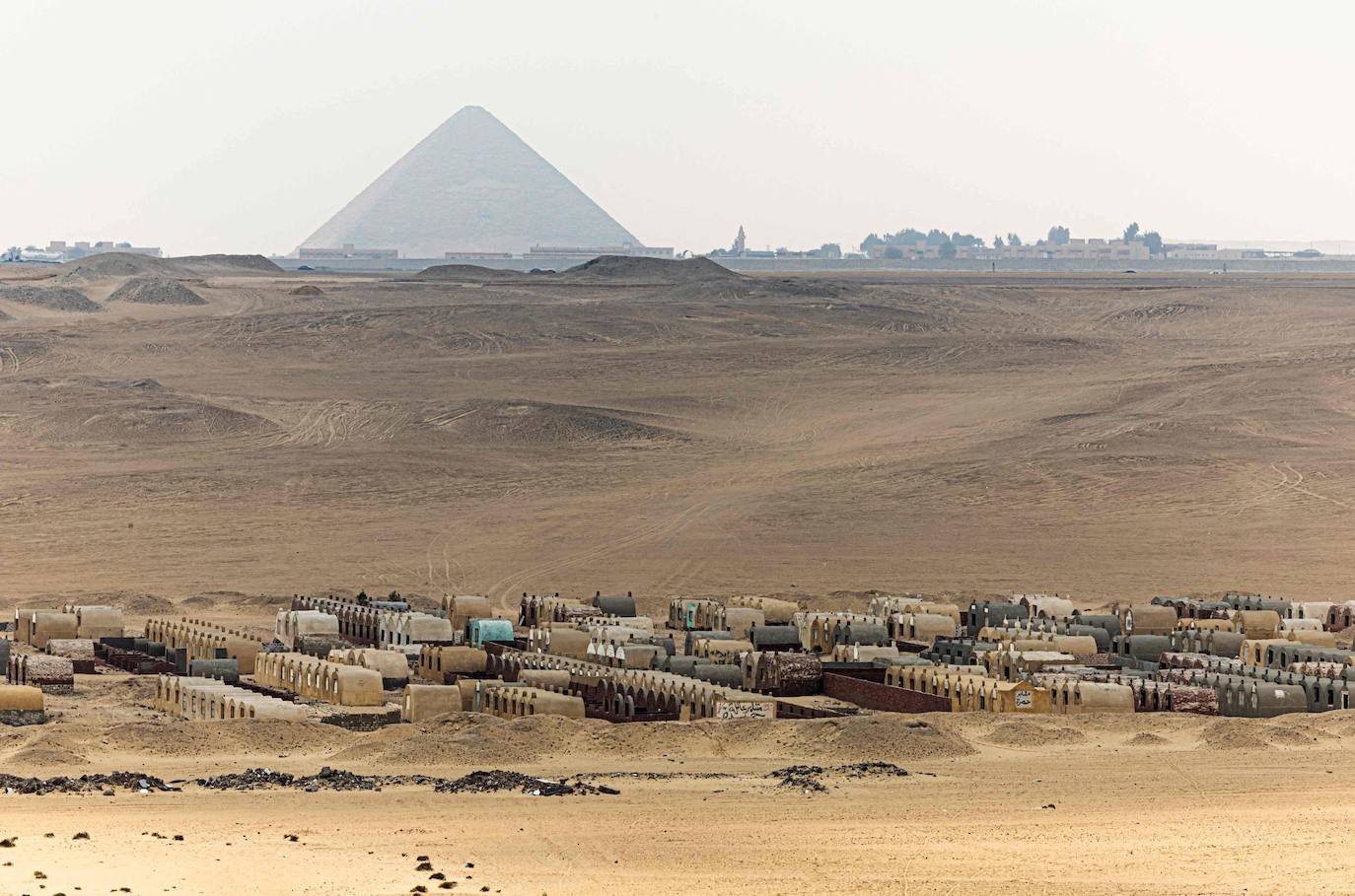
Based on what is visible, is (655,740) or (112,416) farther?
(112,416)

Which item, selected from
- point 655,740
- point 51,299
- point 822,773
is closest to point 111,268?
point 51,299

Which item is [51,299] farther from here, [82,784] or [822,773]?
[822,773]

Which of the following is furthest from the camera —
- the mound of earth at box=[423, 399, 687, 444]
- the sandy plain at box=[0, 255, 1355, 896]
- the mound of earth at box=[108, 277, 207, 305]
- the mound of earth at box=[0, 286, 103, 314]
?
the mound of earth at box=[108, 277, 207, 305]

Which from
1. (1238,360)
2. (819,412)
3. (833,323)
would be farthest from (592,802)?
(833,323)

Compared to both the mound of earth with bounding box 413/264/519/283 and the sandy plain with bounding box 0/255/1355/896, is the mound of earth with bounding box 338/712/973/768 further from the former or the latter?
the mound of earth with bounding box 413/264/519/283

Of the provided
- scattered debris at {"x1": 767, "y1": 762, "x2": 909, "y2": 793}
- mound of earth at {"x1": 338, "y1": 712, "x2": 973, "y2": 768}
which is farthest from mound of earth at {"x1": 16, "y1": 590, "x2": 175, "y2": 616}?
scattered debris at {"x1": 767, "y1": 762, "x2": 909, "y2": 793}

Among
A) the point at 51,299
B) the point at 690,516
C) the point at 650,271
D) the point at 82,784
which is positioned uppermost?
the point at 650,271

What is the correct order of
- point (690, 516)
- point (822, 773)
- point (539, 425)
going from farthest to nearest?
point (539, 425)
point (690, 516)
point (822, 773)
